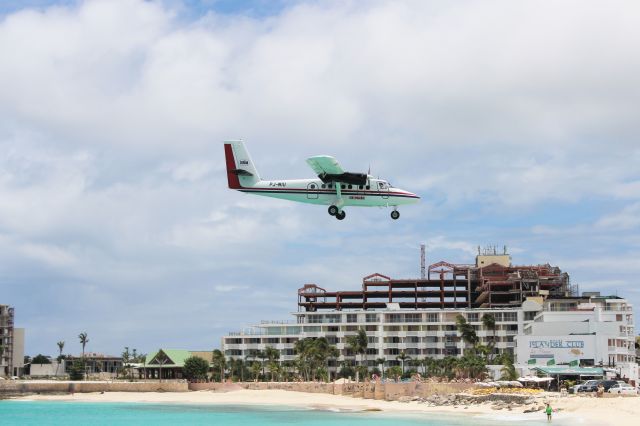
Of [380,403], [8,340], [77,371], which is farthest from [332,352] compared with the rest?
[8,340]

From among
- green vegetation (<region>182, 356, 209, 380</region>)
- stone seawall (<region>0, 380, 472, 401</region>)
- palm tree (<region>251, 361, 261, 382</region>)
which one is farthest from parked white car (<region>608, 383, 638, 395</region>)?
green vegetation (<region>182, 356, 209, 380</region>)

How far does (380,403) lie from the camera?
11600cm

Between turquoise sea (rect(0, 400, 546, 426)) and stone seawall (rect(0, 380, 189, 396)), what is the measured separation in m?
11.2

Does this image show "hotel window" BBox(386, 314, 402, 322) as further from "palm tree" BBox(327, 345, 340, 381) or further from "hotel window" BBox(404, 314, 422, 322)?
"palm tree" BBox(327, 345, 340, 381)

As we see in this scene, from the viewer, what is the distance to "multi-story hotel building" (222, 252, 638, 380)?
164m

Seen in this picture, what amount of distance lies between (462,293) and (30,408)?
9037 centimetres

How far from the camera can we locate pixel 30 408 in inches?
5482

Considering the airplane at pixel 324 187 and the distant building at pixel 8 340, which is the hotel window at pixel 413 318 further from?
the airplane at pixel 324 187

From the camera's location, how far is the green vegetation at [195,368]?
165m

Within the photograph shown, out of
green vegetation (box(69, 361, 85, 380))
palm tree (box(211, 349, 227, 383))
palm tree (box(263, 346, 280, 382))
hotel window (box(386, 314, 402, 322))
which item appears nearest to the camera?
palm tree (box(263, 346, 280, 382))

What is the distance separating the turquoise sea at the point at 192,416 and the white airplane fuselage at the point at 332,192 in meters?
27.6

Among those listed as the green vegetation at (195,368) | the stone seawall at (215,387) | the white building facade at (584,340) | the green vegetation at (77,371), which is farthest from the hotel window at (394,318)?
the green vegetation at (77,371)

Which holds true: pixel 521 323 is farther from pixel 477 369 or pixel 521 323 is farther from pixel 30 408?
pixel 30 408

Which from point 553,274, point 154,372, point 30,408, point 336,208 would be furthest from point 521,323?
point 336,208
